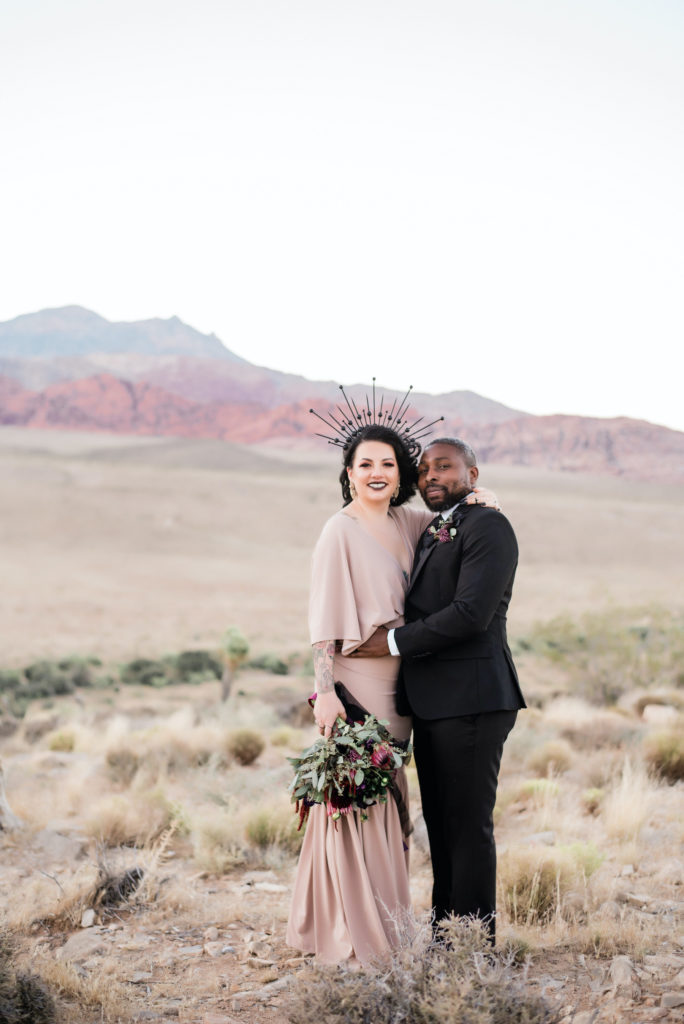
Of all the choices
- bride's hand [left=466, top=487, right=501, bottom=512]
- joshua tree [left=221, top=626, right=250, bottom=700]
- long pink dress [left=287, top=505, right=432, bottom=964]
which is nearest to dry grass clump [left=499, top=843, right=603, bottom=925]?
long pink dress [left=287, top=505, right=432, bottom=964]

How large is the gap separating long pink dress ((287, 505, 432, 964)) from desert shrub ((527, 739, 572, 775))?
4.63 m

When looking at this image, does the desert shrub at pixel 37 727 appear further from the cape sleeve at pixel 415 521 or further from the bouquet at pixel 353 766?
the cape sleeve at pixel 415 521

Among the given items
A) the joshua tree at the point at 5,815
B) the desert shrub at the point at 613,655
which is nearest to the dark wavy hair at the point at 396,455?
the joshua tree at the point at 5,815

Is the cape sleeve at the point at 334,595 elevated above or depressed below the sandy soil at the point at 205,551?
above

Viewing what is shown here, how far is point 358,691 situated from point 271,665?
71.9 ft

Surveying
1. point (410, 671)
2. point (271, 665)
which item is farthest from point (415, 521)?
point (271, 665)

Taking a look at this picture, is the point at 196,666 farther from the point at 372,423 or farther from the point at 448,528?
the point at 448,528

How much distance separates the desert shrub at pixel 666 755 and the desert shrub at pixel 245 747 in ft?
12.3

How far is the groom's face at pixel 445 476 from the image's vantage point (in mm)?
3955

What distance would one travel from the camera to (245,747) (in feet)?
29.9

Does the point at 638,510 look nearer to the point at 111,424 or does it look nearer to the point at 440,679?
the point at 440,679

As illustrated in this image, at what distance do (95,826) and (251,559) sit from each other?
172 feet

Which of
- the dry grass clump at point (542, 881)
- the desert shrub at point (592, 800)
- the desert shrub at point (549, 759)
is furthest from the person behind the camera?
the desert shrub at point (549, 759)

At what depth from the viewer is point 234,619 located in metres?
39.2
